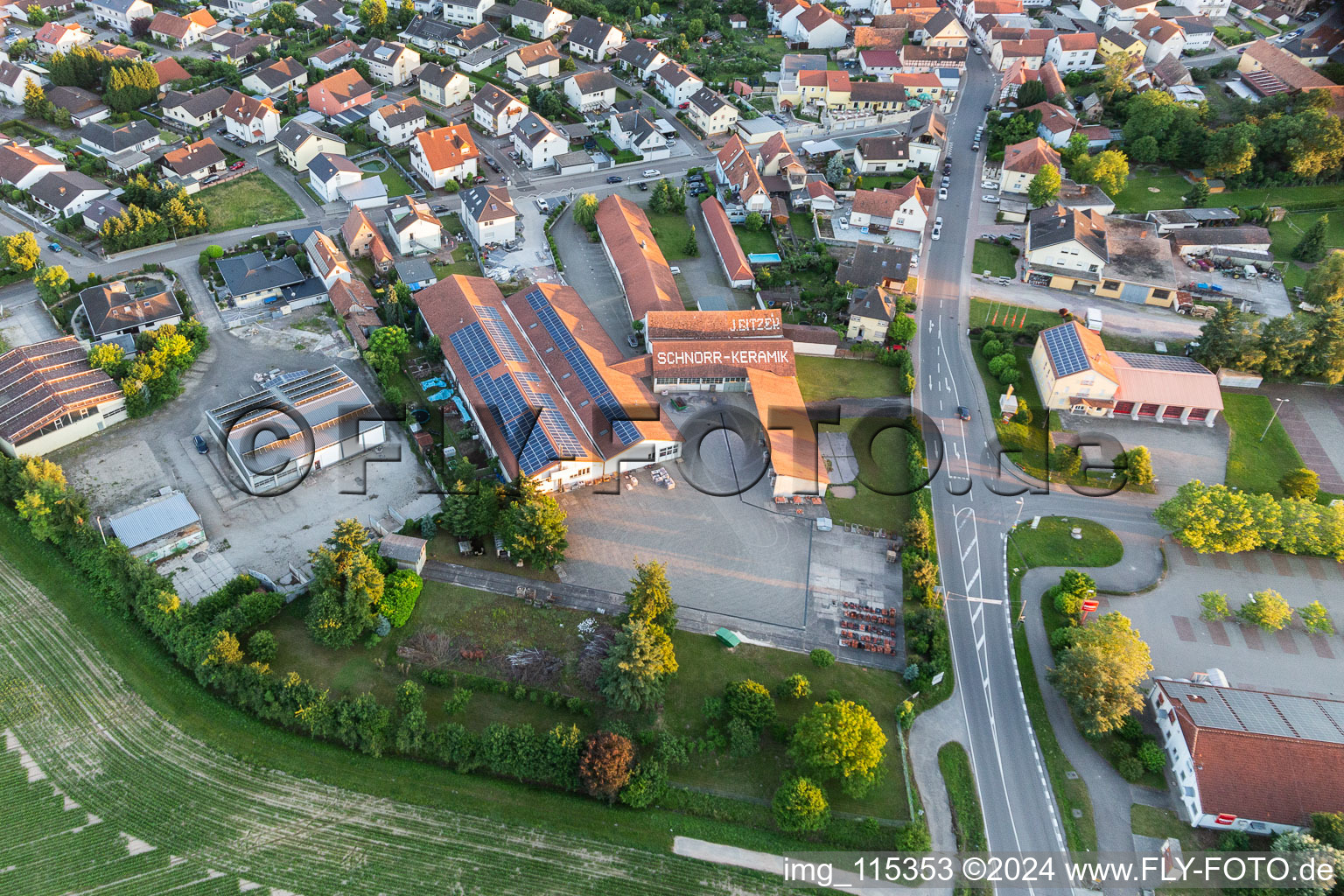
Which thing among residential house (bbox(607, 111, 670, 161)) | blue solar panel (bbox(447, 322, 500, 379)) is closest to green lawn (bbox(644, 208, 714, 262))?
residential house (bbox(607, 111, 670, 161))

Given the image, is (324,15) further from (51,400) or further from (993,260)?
(993,260)

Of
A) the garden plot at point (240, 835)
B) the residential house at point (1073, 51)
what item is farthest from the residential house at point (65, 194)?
the residential house at point (1073, 51)

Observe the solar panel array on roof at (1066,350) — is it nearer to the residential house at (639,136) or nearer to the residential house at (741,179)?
the residential house at (741,179)

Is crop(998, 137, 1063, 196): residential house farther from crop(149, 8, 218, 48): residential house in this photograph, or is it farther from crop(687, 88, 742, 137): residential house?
crop(149, 8, 218, 48): residential house

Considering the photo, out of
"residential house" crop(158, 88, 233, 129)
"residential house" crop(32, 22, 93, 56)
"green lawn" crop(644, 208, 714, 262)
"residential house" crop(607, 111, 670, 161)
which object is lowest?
"green lawn" crop(644, 208, 714, 262)

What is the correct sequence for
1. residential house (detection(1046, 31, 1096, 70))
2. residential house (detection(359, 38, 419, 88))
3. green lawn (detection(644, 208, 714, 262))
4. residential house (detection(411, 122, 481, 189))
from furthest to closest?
residential house (detection(1046, 31, 1096, 70)), residential house (detection(359, 38, 419, 88)), residential house (detection(411, 122, 481, 189)), green lawn (detection(644, 208, 714, 262))

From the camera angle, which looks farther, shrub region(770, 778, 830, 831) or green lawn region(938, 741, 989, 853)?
green lawn region(938, 741, 989, 853)

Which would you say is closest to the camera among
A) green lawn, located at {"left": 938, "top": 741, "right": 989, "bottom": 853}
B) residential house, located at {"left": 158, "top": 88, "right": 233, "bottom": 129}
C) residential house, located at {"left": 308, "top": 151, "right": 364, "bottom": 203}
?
green lawn, located at {"left": 938, "top": 741, "right": 989, "bottom": 853}

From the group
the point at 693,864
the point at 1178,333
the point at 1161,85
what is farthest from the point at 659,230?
the point at 1161,85

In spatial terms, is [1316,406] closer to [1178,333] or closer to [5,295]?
[1178,333]
